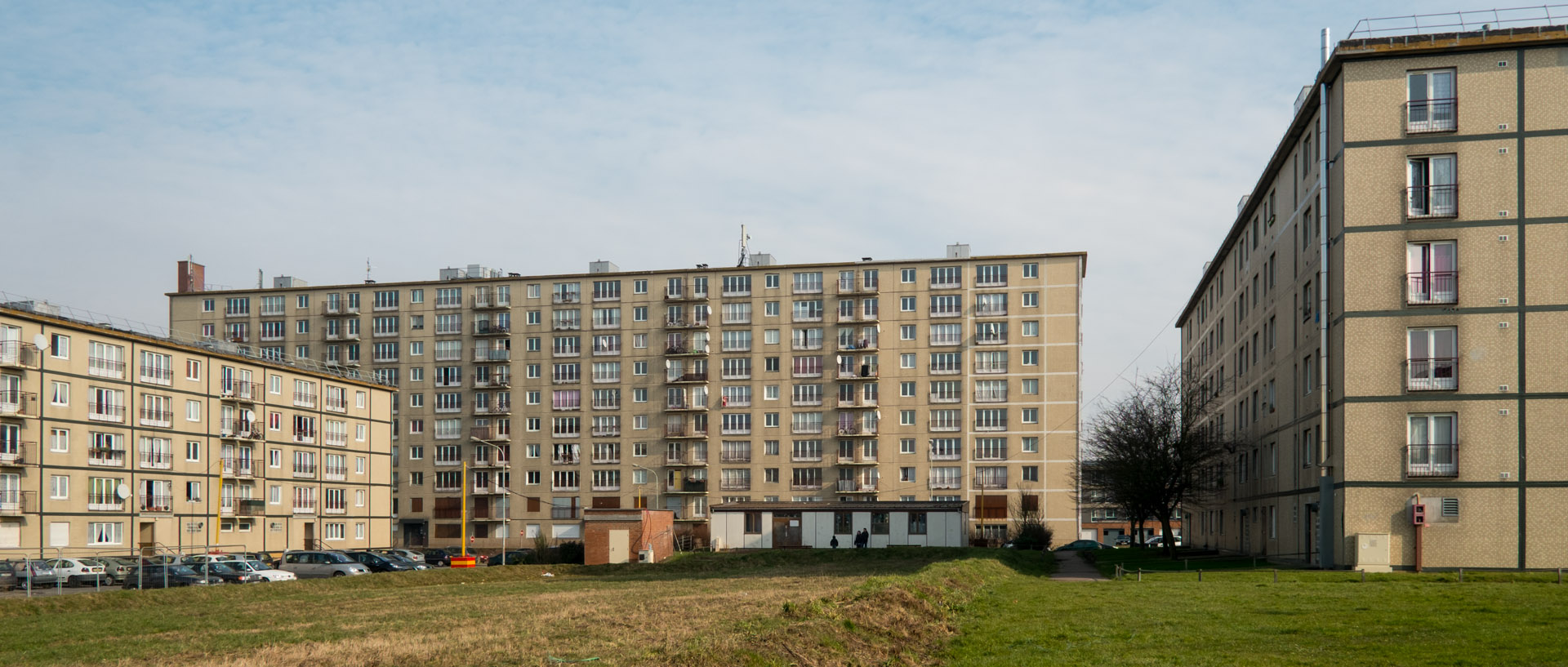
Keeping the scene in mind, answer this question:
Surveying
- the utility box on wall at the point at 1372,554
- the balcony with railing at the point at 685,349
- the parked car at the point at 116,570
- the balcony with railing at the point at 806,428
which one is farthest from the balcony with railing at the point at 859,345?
the utility box on wall at the point at 1372,554

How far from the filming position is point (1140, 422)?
71125mm

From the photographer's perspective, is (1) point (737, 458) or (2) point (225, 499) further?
(1) point (737, 458)

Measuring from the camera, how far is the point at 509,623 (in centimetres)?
2761

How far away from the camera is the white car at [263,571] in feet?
176

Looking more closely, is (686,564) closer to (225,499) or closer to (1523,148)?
(225,499)

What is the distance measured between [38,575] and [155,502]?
72.6 feet

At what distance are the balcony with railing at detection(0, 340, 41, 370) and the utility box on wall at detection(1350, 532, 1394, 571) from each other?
64296 millimetres

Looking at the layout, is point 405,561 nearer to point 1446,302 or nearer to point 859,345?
point 1446,302

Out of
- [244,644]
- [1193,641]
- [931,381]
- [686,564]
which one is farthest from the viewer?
[931,381]

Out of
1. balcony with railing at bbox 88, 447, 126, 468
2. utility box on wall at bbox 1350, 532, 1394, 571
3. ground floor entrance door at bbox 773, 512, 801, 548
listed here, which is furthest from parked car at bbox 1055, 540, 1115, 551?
balcony with railing at bbox 88, 447, 126, 468

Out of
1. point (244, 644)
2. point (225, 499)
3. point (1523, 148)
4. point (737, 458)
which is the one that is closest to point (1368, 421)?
point (1523, 148)

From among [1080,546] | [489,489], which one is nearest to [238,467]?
[489,489]

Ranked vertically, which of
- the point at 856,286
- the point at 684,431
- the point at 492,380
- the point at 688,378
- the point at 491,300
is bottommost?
the point at 684,431

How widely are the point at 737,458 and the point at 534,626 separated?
304 ft
